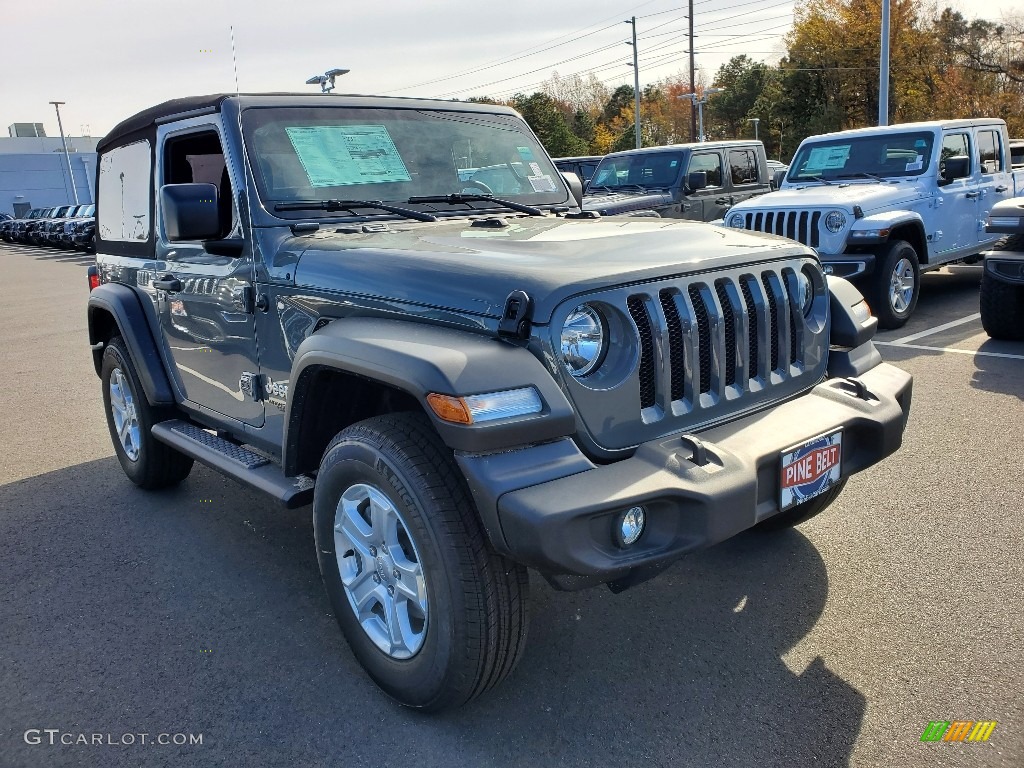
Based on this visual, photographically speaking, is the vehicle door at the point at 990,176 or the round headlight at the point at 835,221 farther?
the vehicle door at the point at 990,176

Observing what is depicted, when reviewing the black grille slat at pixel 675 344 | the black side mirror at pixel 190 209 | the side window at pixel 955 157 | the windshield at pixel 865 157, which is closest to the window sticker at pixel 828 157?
the windshield at pixel 865 157

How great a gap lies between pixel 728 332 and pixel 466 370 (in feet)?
3.31

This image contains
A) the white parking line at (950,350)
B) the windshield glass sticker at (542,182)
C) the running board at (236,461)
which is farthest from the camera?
the white parking line at (950,350)

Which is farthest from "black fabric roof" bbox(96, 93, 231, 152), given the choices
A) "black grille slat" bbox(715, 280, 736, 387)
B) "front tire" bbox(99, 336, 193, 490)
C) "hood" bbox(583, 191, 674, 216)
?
"hood" bbox(583, 191, 674, 216)

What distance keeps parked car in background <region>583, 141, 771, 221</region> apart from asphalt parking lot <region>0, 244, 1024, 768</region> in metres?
7.21

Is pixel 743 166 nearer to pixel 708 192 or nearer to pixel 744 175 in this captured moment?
pixel 744 175

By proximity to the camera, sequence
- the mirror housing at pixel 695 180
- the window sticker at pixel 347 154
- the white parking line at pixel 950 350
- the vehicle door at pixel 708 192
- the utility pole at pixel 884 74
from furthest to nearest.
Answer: the utility pole at pixel 884 74 < the vehicle door at pixel 708 192 < the mirror housing at pixel 695 180 < the white parking line at pixel 950 350 < the window sticker at pixel 347 154

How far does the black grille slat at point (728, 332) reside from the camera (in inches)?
111

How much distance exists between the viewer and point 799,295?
10.2 feet

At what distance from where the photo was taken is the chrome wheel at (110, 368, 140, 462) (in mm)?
4801

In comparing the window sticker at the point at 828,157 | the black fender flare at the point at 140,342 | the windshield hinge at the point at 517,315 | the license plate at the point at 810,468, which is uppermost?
the window sticker at the point at 828,157

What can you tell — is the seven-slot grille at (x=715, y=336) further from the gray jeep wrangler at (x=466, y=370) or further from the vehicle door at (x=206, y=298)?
the vehicle door at (x=206, y=298)

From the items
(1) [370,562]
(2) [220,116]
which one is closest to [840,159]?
(2) [220,116]

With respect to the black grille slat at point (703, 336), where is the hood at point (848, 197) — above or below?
above
